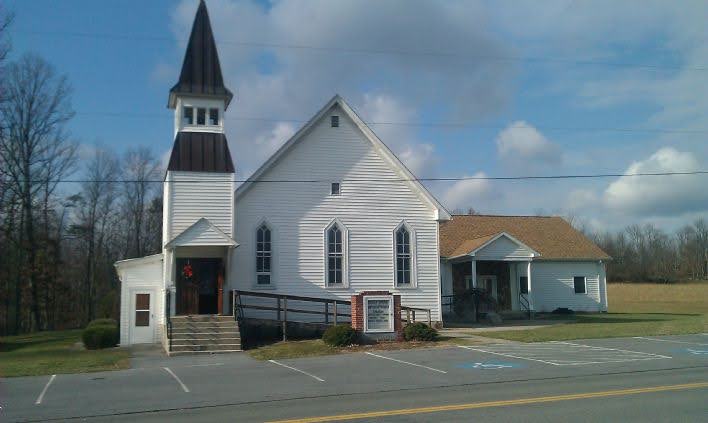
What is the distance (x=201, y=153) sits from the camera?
85.8 feet

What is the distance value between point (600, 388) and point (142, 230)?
179ft

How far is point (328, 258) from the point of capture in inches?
1088

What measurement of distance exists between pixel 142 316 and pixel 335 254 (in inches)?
324

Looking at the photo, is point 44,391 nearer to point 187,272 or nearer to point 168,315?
point 168,315

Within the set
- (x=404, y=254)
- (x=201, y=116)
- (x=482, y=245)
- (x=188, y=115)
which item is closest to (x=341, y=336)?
(x=404, y=254)

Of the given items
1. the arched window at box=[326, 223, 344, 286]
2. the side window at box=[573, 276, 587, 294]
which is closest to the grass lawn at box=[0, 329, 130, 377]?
the arched window at box=[326, 223, 344, 286]

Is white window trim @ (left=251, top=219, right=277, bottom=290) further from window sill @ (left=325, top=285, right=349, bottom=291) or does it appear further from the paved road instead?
the paved road

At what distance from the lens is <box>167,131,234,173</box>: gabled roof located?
2577 centimetres

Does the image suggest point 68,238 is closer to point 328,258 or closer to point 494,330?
point 328,258

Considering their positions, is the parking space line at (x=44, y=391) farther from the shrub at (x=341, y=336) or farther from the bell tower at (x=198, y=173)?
the shrub at (x=341, y=336)

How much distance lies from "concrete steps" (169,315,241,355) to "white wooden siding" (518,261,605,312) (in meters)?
22.7

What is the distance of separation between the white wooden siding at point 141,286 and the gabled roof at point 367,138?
15.0 feet

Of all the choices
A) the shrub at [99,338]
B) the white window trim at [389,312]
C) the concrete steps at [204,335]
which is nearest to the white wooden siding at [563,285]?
the white window trim at [389,312]

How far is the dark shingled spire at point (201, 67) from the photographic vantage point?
26875 millimetres
